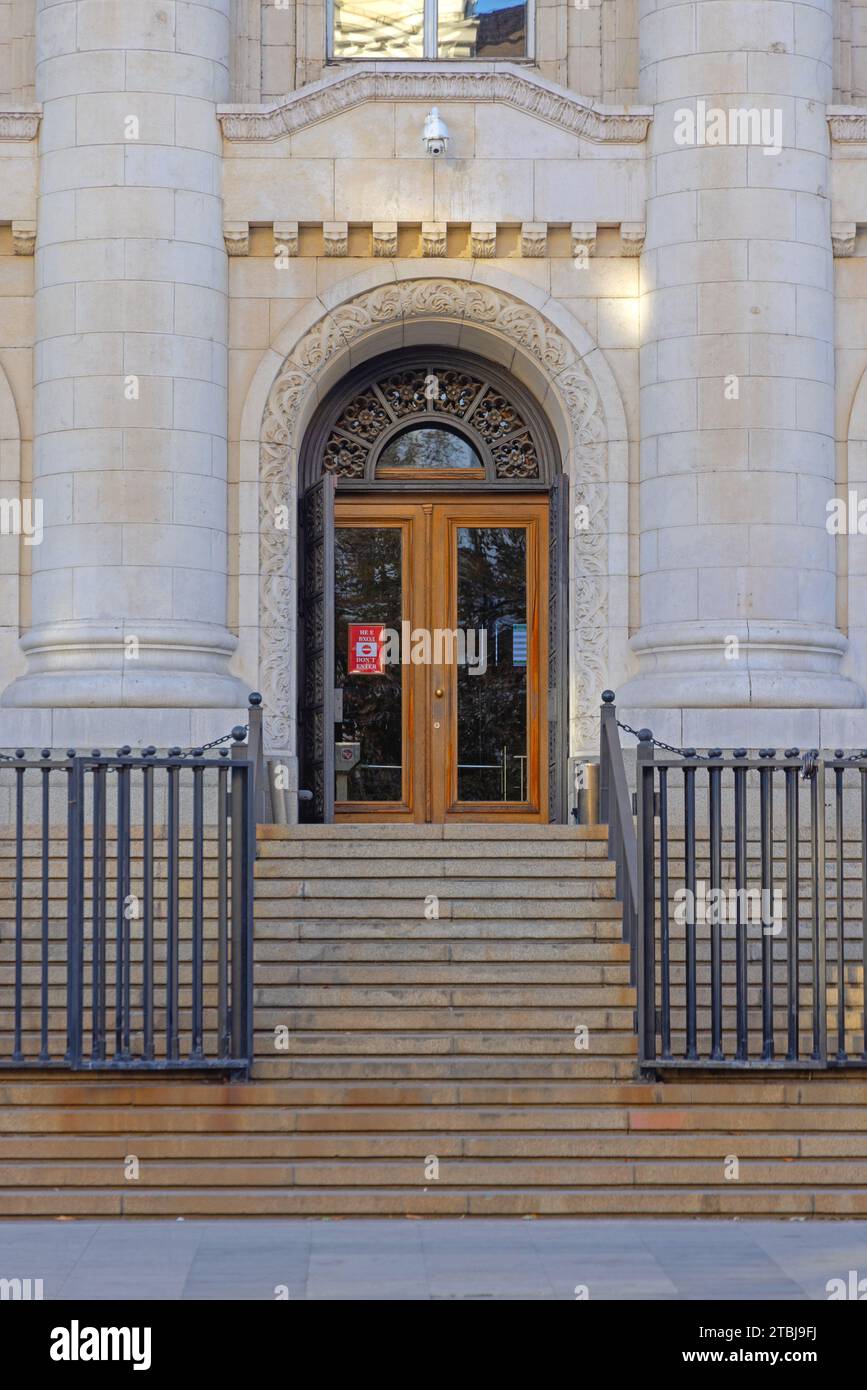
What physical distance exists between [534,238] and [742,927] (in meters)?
8.19

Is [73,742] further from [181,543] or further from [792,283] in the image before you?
[792,283]

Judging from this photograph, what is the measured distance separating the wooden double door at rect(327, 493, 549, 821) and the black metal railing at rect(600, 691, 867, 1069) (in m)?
3.63

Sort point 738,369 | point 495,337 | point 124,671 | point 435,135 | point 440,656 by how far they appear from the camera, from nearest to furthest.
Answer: point 124,671
point 738,369
point 435,135
point 495,337
point 440,656

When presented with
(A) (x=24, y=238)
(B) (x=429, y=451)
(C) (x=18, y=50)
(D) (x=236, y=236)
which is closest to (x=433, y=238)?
(D) (x=236, y=236)

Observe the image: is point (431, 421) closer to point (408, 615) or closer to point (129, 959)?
point (408, 615)

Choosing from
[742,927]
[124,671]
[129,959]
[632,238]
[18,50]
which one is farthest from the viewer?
[18,50]

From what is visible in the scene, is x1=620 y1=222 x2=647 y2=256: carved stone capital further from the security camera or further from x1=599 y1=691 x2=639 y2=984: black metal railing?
x1=599 y1=691 x2=639 y2=984: black metal railing

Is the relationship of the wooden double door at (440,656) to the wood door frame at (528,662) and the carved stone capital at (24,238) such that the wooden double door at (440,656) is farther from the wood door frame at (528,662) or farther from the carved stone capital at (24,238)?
the carved stone capital at (24,238)

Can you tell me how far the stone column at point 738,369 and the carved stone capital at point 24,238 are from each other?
5.58m

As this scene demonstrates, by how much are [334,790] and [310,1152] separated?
7.50 m

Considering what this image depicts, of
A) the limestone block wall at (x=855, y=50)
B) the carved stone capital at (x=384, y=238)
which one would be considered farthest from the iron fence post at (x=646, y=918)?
the limestone block wall at (x=855, y=50)

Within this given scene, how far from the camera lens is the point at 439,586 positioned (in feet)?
61.4

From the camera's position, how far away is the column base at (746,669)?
16844mm
